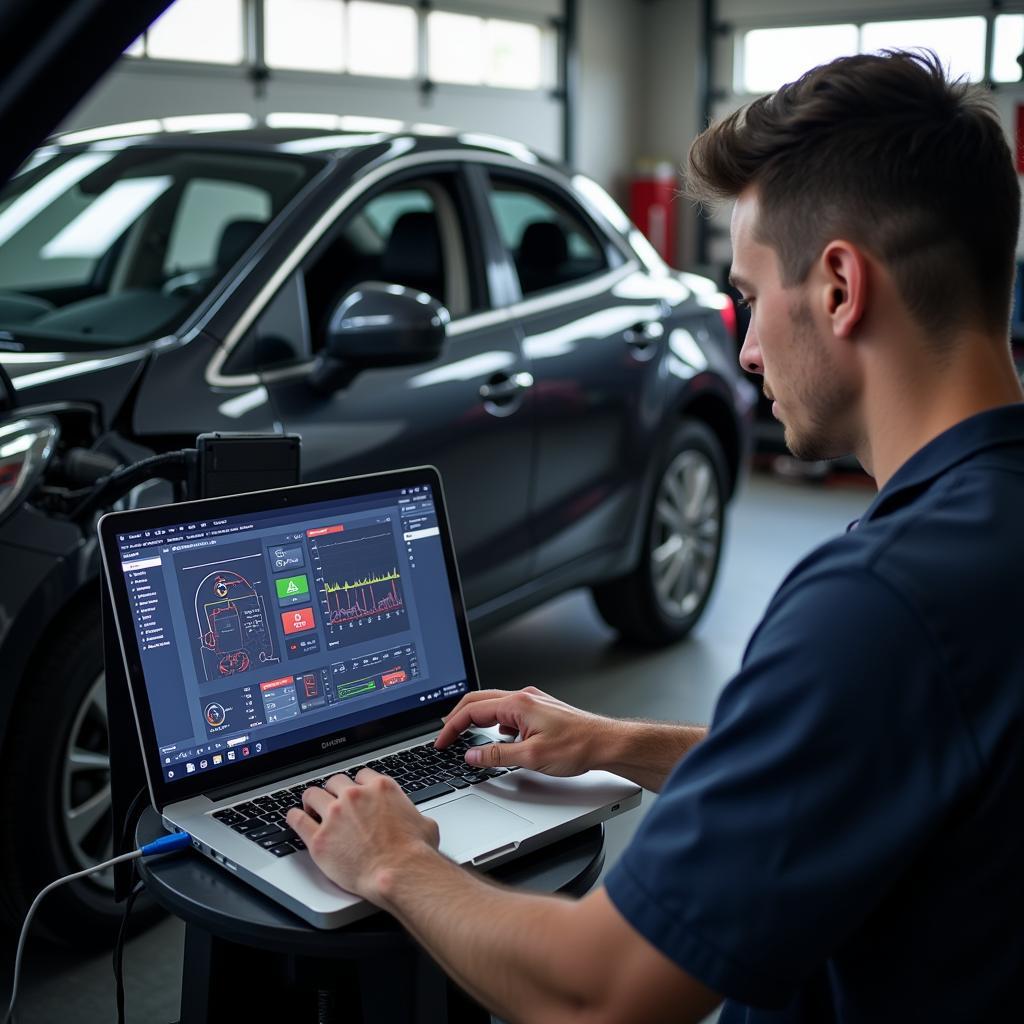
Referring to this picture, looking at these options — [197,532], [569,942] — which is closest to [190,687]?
[197,532]

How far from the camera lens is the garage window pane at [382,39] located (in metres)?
7.73

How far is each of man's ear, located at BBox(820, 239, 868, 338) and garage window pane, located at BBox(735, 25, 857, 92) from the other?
9405mm

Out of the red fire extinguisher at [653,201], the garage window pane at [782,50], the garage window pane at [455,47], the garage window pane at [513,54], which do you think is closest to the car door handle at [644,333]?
the garage window pane at [455,47]

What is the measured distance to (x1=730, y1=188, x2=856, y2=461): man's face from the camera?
44.9 inches

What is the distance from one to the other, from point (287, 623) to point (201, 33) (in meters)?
5.98

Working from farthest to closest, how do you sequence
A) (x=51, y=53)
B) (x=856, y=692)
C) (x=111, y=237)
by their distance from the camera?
(x=111, y=237) → (x=856, y=692) → (x=51, y=53)

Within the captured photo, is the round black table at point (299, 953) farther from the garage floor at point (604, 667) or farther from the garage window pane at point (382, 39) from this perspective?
the garage window pane at point (382, 39)

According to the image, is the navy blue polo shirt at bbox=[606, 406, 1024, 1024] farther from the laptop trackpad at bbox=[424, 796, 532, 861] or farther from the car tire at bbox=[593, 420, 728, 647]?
the car tire at bbox=[593, 420, 728, 647]

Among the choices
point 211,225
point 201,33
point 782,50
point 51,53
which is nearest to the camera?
point 51,53

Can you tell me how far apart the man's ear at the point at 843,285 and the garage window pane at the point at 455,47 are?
7651 millimetres

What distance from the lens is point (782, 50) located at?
10086 mm

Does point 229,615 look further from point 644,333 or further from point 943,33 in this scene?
point 943,33

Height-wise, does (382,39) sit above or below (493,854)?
above

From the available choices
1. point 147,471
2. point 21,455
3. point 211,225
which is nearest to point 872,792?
point 147,471
